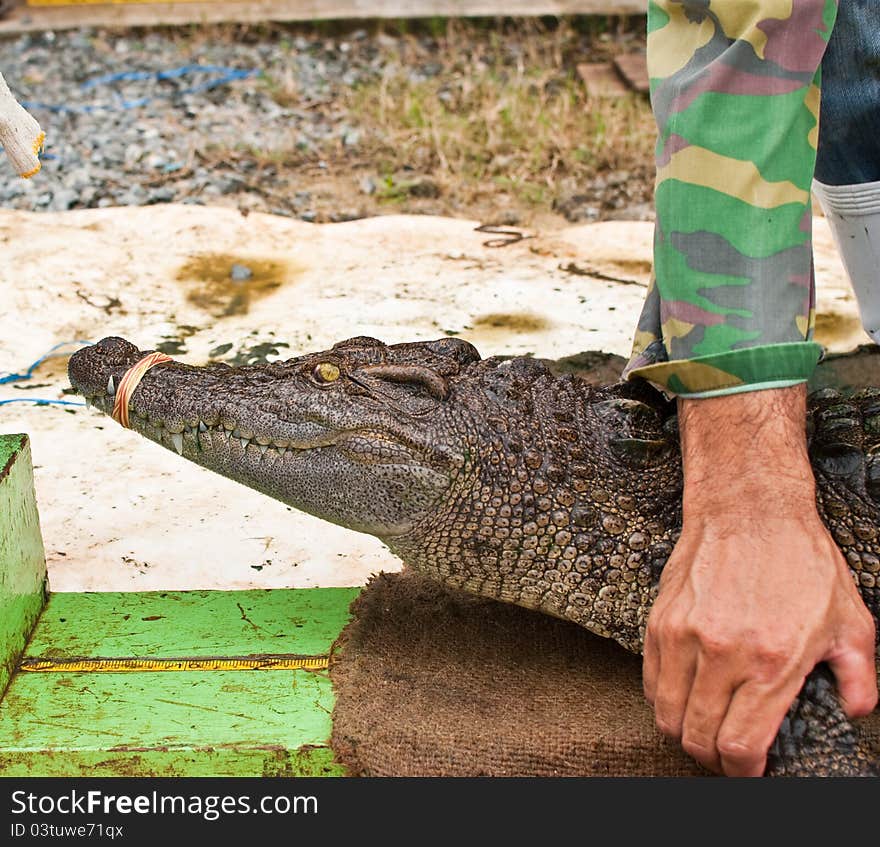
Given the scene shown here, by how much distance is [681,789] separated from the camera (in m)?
1.82

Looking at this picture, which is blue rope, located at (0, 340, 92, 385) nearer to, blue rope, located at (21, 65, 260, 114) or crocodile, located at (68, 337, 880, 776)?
crocodile, located at (68, 337, 880, 776)

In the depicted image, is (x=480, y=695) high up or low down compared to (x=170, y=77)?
down

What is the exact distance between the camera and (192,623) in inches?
99.6

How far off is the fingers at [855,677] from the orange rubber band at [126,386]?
151 cm

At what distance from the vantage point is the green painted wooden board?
81.3 inches

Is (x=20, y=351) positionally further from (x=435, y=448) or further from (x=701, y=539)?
(x=701, y=539)

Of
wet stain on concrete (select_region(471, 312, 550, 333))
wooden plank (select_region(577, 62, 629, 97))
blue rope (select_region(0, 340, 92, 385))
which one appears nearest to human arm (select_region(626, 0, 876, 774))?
wet stain on concrete (select_region(471, 312, 550, 333))

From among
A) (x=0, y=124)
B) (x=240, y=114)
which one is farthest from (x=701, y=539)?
(x=240, y=114)

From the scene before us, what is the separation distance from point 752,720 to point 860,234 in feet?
5.08

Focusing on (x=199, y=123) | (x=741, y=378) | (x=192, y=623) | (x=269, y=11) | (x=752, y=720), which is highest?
(x=269, y=11)

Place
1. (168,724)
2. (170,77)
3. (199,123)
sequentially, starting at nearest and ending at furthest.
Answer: (168,724) → (199,123) → (170,77)

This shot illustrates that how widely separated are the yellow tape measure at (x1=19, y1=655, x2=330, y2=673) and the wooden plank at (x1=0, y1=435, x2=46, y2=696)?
0.27 ft

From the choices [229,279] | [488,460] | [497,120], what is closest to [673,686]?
[488,460]

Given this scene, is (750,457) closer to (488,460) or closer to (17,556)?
(488,460)
